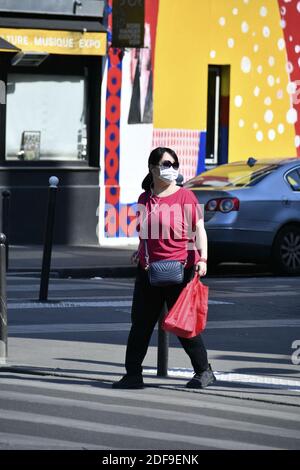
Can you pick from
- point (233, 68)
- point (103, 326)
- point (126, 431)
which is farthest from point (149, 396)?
point (233, 68)

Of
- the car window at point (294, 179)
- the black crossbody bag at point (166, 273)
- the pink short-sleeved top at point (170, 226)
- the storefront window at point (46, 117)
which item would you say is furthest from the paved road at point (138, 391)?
the storefront window at point (46, 117)

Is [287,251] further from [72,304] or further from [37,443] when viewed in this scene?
[37,443]

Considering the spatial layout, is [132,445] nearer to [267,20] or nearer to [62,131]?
[62,131]

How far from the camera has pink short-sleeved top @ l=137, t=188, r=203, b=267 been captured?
1038 centimetres

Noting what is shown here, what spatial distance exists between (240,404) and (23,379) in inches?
69.3

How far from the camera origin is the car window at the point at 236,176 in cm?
1972

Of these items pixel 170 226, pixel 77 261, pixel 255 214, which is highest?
pixel 170 226

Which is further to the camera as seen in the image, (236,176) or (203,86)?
(203,86)

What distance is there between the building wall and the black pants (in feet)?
44.0

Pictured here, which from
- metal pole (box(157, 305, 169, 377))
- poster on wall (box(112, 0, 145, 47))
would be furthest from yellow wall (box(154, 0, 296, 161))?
metal pole (box(157, 305, 169, 377))

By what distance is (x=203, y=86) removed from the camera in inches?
992

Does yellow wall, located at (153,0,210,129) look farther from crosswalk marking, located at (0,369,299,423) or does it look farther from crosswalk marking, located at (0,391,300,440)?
crosswalk marking, located at (0,391,300,440)

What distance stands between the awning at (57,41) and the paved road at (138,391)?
7.16m

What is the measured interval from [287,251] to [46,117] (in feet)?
18.5
